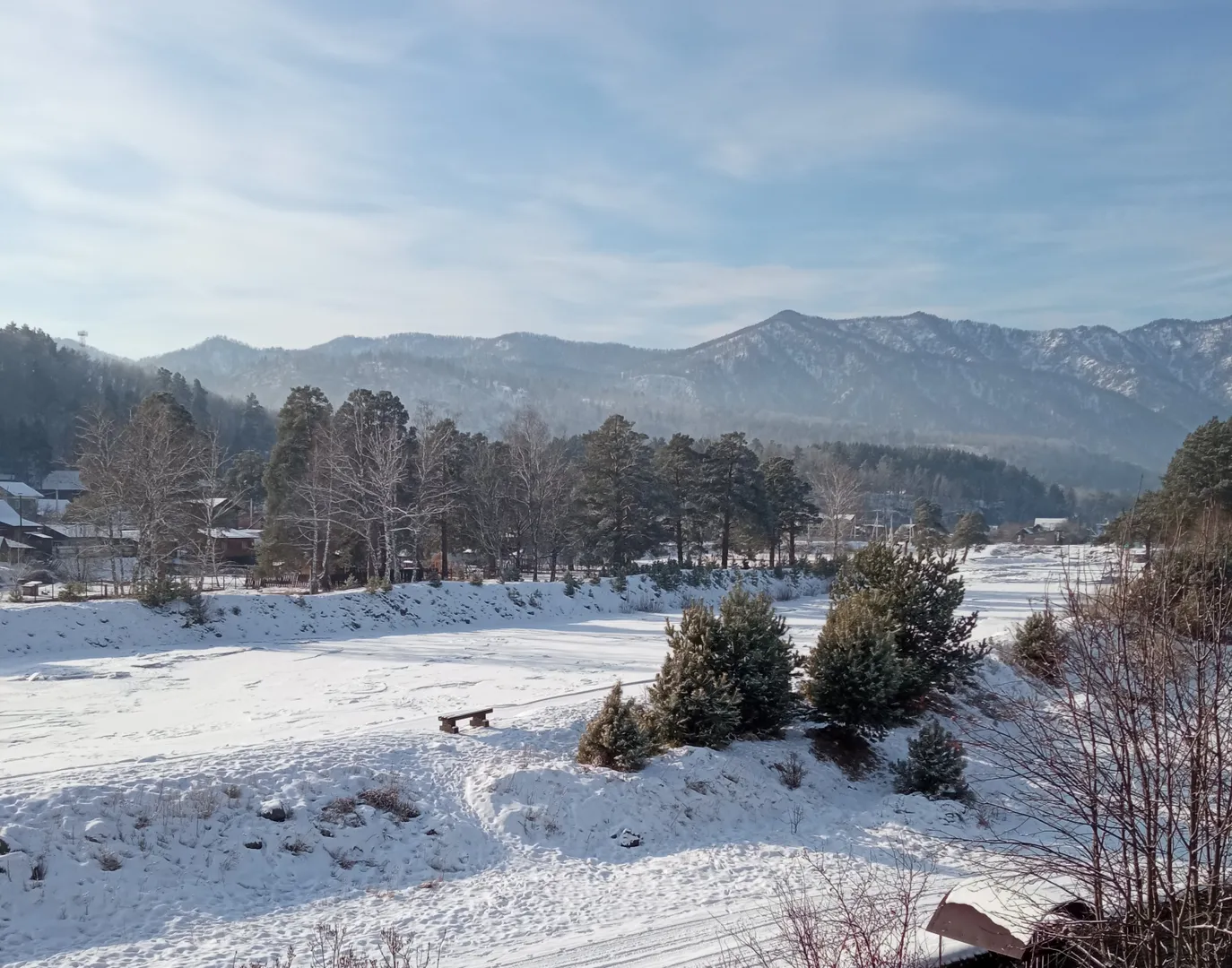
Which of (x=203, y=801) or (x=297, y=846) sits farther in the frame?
(x=203, y=801)

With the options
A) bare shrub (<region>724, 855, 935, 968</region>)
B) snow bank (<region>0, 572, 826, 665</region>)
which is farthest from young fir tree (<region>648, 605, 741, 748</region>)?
snow bank (<region>0, 572, 826, 665</region>)

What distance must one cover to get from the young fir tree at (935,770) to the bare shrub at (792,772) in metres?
1.69

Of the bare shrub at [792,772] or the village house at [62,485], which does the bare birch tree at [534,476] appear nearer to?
the bare shrub at [792,772]

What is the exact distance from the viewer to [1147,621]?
249 inches

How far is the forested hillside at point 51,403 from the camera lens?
91.4 meters

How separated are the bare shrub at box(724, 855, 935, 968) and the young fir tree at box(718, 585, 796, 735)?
4.27 meters

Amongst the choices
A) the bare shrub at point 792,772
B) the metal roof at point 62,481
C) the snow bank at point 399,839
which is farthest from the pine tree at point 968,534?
the metal roof at point 62,481

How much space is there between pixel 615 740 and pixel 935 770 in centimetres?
551

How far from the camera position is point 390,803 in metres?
11.3

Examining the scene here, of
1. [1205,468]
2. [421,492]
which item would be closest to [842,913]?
[421,492]

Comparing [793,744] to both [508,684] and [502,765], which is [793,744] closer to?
[502,765]

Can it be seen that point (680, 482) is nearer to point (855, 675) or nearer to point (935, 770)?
point (855, 675)

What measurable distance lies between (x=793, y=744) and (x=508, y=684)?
23.2 ft

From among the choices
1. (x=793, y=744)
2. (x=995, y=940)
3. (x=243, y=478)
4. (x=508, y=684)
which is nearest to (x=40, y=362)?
(x=243, y=478)
